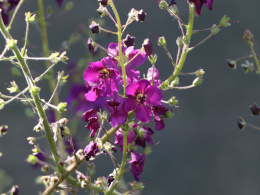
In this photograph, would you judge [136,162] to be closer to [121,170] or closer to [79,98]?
[121,170]

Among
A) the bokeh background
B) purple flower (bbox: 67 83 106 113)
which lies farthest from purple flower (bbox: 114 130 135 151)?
the bokeh background

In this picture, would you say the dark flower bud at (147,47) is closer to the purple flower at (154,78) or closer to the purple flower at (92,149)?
the purple flower at (154,78)

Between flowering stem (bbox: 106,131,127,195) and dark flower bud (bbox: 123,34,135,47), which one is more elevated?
dark flower bud (bbox: 123,34,135,47)

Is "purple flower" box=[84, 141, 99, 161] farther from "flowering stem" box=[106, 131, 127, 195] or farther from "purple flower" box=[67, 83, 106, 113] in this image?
"purple flower" box=[67, 83, 106, 113]

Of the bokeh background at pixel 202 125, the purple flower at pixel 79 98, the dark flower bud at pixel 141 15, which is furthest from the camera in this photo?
the bokeh background at pixel 202 125

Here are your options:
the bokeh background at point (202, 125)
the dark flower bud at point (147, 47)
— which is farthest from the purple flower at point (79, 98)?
the bokeh background at point (202, 125)

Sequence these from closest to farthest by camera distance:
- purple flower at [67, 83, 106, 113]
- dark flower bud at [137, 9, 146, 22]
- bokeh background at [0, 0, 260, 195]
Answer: dark flower bud at [137, 9, 146, 22]
purple flower at [67, 83, 106, 113]
bokeh background at [0, 0, 260, 195]
